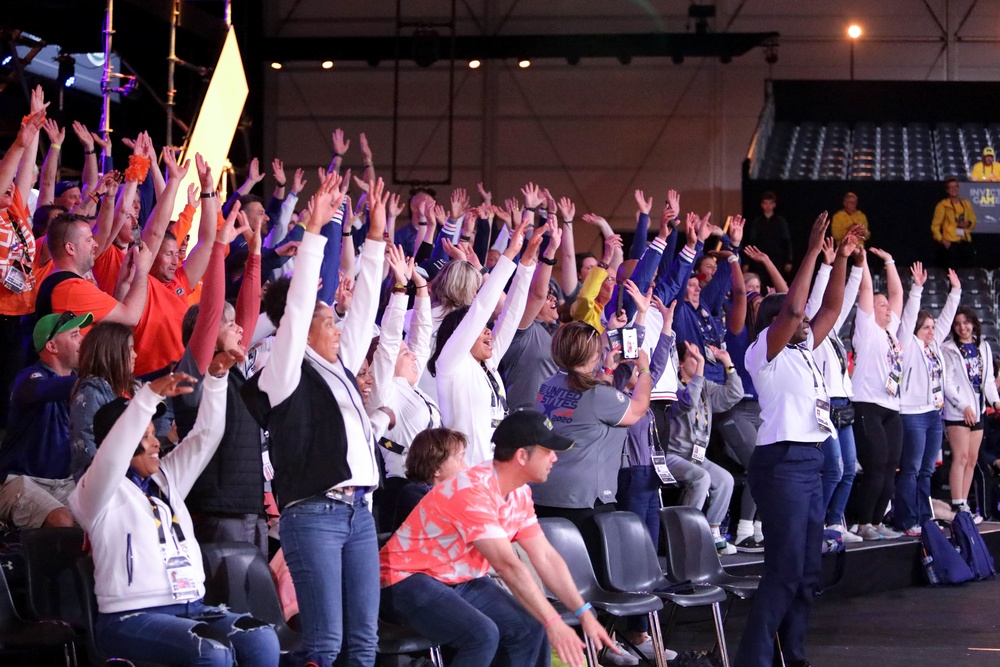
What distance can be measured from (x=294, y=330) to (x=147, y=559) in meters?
0.77

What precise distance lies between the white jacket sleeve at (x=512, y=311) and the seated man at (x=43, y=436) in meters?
1.75

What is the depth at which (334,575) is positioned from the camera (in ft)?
11.6

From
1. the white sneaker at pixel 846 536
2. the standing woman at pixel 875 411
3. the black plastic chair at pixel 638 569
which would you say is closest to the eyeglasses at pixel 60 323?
the black plastic chair at pixel 638 569

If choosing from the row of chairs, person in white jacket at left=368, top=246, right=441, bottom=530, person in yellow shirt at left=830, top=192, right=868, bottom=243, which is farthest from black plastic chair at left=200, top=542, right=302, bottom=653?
person in yellow shirt at left=830, top=192, right=868, bottom=243

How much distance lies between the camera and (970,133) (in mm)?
17453

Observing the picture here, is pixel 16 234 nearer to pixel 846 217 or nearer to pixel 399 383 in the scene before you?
pixel 399 383

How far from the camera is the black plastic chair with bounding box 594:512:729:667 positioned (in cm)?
502

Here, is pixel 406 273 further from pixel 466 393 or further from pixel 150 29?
pixel 150 29

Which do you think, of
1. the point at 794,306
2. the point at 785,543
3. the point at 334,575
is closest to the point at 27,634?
the point at 334,575

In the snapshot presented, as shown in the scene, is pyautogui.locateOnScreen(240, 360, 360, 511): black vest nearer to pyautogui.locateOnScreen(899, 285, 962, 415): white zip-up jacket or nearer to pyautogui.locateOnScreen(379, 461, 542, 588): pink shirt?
pyautogui.locateOnScreen(379, 461, 542, 588): pink shirt

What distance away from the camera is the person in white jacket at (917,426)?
8109mm

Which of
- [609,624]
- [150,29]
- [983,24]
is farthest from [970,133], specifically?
[609,624]

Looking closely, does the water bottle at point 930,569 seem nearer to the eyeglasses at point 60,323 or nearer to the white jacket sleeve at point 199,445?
the white jacket sleeve at point 199,445

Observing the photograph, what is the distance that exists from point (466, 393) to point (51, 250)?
168 cm
